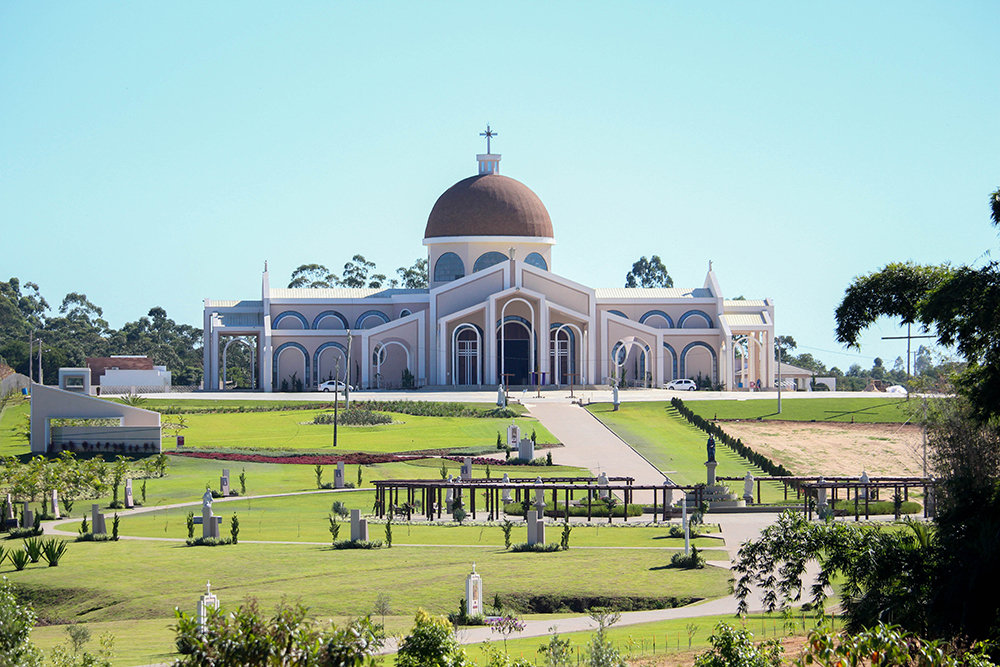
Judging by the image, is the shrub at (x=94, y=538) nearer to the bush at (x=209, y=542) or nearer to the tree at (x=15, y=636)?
the bush at (x=209, y=542)

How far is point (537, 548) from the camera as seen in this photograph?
22.5m

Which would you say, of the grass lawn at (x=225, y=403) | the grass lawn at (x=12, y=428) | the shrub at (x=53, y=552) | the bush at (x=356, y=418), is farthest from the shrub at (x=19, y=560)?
the grass lawn at (x=225, y=403)

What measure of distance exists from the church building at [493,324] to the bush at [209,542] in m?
41.1

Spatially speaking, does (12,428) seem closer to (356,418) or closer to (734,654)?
(356,418)

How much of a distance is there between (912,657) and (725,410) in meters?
40.2

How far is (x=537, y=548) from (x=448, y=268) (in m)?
52.3

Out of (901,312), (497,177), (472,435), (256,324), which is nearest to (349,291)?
(256,324)

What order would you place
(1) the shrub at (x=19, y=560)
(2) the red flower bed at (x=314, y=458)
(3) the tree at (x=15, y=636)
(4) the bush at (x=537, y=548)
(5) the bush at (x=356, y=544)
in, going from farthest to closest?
(2) the red flower bed at (x=314, y=458)
(5) the bush at (x=356, y=544)
(4) the bush at (x=537, y=548)
(1) the shrub at (x=19, y=560)
(3) the tree at (x=15, y=636)

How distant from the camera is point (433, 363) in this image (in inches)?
2687

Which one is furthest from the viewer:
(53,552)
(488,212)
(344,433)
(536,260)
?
(536,260)

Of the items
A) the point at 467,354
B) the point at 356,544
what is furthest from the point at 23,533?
the point at 467,354

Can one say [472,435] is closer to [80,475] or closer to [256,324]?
[80,475]

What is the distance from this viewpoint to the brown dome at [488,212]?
7294 cm

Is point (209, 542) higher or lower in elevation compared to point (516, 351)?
lower
